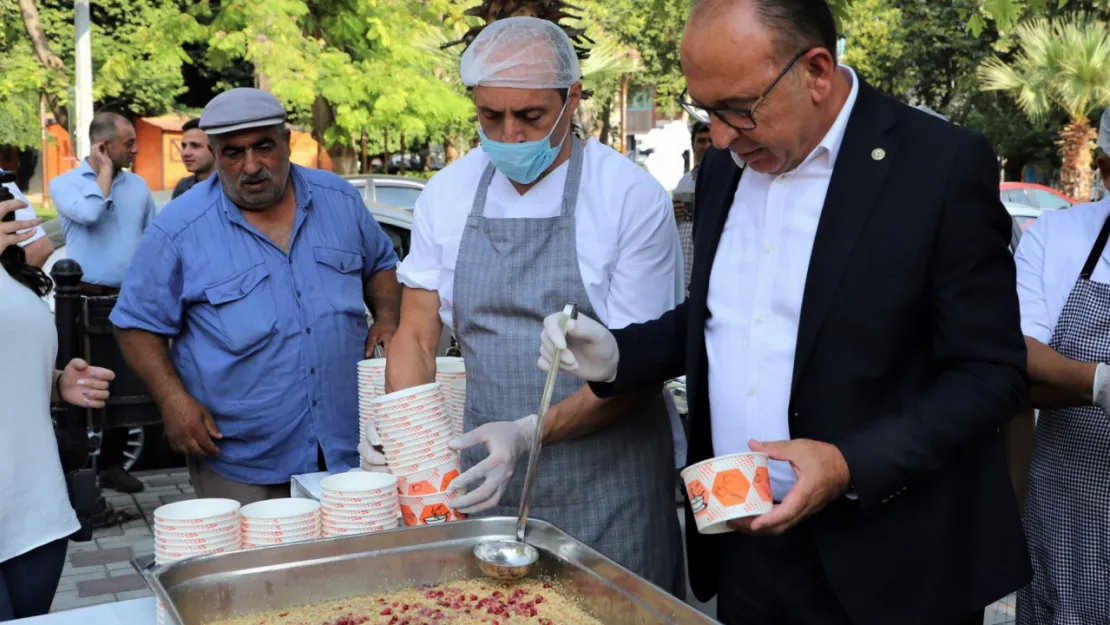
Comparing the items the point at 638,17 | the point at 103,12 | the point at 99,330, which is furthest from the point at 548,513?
the point at 103,12

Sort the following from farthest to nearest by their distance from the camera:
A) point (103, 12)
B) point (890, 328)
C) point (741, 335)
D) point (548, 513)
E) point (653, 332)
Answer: point (103, 12) < point (548, 513) < point (653, 332) < point (741, 335) < point (890, 328)

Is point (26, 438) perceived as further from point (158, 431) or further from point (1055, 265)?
point (158, 431)

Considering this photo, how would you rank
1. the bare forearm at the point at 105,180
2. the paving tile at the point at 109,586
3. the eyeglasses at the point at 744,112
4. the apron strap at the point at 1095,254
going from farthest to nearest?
the bare forearm at the point at 105,180, the paving tile at the point at 109,586, the apron strap at the point at 1095,254, the eyeglasses at the point at 744,112

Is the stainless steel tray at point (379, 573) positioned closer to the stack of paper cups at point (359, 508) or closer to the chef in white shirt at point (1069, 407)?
the stack of paper cups at point (359, 508)

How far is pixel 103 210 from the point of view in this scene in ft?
21.4

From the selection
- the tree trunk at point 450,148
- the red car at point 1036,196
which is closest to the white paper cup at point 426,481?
the red car at point 1036,196

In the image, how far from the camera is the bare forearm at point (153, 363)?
3346 mm

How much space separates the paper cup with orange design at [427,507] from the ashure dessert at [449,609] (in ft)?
0.52

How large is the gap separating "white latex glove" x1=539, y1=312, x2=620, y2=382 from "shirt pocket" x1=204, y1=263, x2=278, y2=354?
4.70ft

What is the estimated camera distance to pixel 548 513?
101 inches

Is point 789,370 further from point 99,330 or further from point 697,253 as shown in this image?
point 99,330

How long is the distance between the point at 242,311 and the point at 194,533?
142 cm

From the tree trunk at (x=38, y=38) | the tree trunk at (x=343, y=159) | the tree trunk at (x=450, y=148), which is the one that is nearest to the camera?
the tree trunk at (x=343, y=159)

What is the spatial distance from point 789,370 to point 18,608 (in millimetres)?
1877
